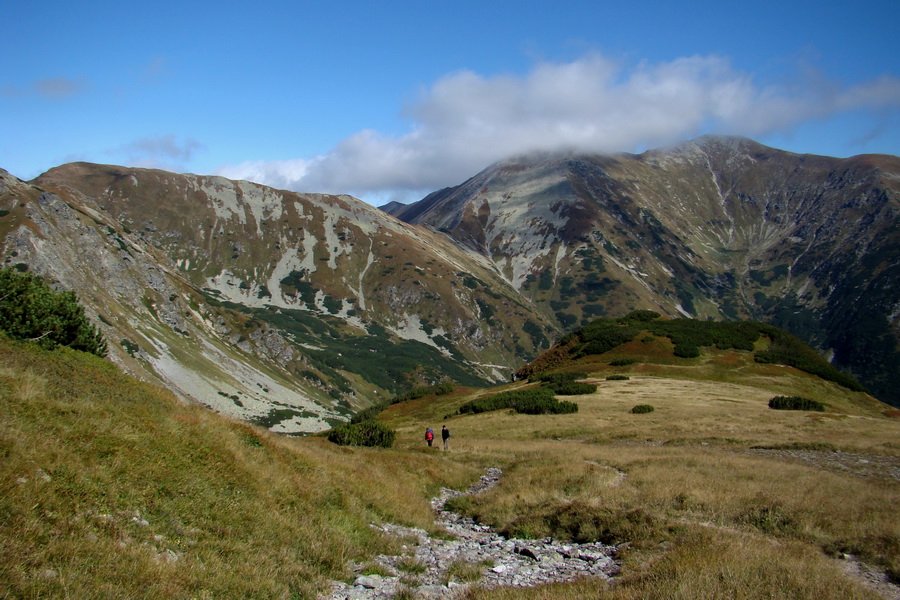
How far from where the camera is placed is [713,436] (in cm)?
3362

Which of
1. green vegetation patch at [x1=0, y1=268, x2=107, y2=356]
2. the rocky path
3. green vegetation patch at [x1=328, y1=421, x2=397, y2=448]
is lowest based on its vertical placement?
green vegetation patch at [x1=328, y1=421, x2=397, y2=448]

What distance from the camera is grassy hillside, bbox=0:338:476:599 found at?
7.54m

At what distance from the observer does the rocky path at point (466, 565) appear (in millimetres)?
10070

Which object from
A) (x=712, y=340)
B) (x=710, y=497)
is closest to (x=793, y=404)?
(x=712, y=340)

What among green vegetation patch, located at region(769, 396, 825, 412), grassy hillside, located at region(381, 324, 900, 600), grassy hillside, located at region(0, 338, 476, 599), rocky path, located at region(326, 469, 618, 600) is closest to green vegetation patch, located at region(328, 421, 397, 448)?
grassy hillside, located at region(381, 324, 900, 600)

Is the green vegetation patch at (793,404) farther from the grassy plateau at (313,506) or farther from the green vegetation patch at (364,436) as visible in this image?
the green vegetation patch at (364,436)

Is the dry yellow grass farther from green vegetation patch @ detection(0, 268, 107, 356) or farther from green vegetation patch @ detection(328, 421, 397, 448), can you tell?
green vegetation patch @ detection(0, 268, 107, 356)

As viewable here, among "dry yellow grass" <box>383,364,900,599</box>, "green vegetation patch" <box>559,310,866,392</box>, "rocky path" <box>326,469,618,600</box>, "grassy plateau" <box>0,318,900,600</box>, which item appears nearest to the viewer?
"grassy plateau" <box>0,318,900,600</box>

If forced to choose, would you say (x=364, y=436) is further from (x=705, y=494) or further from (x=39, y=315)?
(x=705, y=494)

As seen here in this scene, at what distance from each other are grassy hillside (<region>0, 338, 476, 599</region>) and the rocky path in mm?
713

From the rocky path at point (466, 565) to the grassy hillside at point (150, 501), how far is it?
713 mm

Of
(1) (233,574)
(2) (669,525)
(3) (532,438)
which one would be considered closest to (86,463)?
(1) (233,574)

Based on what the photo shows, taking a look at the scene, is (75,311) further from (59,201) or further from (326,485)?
(59,201)

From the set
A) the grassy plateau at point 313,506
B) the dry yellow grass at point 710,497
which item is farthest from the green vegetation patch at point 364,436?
the dry yellow grass at point 710,497
